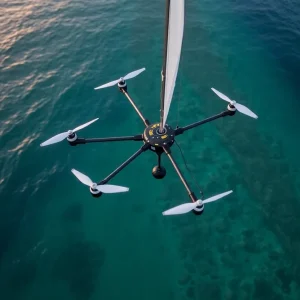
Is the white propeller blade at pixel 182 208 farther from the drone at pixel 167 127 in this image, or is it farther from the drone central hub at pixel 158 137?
the drone central hub at pixel 158 137

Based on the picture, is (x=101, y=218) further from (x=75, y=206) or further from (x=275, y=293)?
(x=275, y=293)

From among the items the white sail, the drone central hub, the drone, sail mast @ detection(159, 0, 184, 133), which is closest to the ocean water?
the drone

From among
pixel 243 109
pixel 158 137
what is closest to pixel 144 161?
pixel 243 109

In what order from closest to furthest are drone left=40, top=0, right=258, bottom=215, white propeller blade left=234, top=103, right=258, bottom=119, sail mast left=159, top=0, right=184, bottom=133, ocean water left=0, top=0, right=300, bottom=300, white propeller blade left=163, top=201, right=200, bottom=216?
sail mast left=159, top=0, right=184, bottom=133 < drone left=40, top=0, right=258, bottom=215 < white propeller blade left=163, top=201, right=200, bottom=216 < white propeller blade left=234, top=103, right=258, bottom=119 < ocean water left=0, top=0, right=300, bottom=300

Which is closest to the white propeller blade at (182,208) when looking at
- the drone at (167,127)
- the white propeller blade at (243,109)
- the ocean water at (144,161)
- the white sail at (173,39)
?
the drone at (167,127)

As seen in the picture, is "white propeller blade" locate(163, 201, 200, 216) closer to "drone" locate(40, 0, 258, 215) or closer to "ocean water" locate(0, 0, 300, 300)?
"drone" locate(40, 0, 258, 215)

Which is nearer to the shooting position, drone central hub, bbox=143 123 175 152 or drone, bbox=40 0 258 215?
drone, bbox=40 0 258 215
